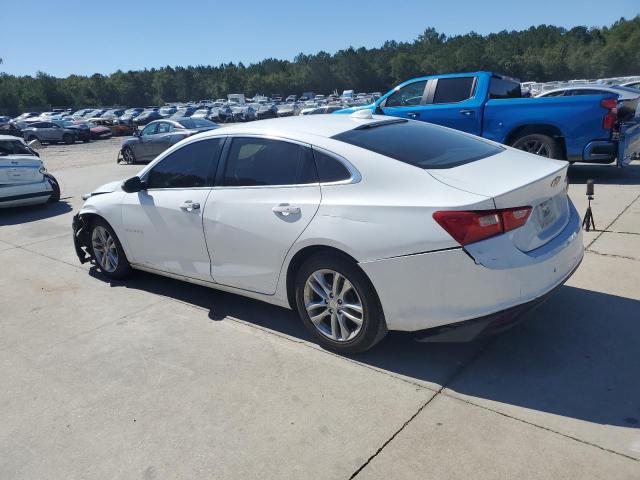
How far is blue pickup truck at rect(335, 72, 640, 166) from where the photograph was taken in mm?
8148

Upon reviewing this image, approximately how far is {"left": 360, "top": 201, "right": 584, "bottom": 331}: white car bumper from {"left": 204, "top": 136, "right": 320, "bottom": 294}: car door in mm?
723

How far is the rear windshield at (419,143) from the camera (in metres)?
3.58

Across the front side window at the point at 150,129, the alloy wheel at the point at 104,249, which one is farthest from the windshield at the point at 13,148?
the front side window at the point at 150,129

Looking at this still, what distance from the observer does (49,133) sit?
34.3 meters

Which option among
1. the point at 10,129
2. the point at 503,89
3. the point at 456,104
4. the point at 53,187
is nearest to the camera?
the point at 456,104

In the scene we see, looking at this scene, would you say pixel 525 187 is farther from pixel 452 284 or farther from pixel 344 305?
pixel 344 305

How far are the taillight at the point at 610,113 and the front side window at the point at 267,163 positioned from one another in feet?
20.7

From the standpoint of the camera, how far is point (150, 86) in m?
133

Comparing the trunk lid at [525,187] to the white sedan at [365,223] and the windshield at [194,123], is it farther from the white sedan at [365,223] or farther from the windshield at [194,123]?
the windshield at [194,123]

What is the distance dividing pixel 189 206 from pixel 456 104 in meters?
6.43

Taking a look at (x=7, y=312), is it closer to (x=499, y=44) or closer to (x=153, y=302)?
(x=153, y=302)

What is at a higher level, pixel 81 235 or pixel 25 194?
pixel 81 235

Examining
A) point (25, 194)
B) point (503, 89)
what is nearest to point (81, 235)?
point (25, 194)

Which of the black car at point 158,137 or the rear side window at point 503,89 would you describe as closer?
the rear side window at point 503,89
